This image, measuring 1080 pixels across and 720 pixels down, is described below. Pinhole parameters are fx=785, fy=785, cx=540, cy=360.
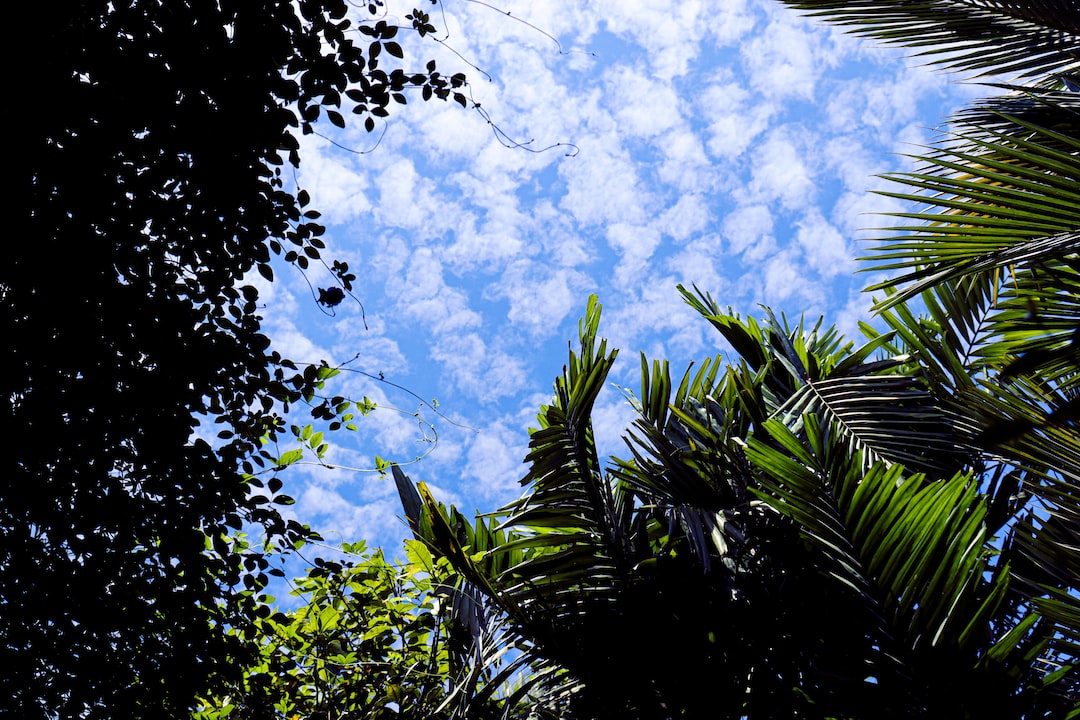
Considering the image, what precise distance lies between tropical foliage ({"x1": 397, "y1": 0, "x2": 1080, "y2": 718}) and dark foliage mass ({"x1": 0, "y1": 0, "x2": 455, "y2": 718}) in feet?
4.26

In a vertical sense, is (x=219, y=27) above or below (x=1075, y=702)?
above

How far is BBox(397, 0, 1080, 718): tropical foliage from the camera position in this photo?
2.70 metres

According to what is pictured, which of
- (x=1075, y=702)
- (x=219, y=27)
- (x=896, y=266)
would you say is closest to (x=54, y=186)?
(x=219, y=27)

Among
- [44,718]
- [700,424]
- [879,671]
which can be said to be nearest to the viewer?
[44,718]

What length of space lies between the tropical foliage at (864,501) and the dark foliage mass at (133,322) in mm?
1298

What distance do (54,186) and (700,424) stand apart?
289 centimetres

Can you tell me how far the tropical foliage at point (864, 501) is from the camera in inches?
106

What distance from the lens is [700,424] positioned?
3947 mm

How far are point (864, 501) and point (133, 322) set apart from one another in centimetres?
259

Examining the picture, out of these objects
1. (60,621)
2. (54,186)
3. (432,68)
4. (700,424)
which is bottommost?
(60,621)

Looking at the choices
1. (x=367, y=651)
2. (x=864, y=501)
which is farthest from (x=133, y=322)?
(x=864, y=501)

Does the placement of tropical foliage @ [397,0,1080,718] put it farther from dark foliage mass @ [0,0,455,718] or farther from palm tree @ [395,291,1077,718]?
dark foliage mass @ [0,0,455,718]

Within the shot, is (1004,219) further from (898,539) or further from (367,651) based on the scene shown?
(367,651)

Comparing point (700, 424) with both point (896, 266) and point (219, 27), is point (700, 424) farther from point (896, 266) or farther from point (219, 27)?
point (219, 27)
